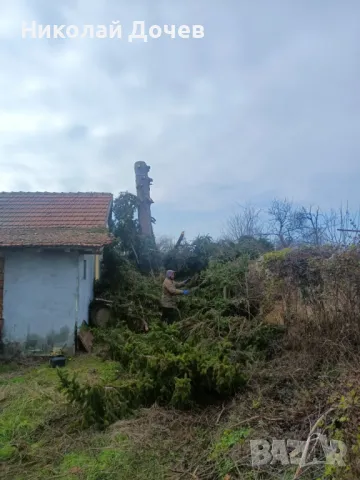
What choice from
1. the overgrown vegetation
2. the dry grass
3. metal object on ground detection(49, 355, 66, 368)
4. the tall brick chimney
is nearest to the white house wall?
metal object on ground detection(49, 355, 66, 368)

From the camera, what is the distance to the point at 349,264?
612 centimetres

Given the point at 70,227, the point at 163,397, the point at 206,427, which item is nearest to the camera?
the point at 206,427

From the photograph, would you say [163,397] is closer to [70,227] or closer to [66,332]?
[66,332]

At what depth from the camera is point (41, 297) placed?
31.6 feet

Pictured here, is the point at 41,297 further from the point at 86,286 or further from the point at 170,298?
the point at 170,298

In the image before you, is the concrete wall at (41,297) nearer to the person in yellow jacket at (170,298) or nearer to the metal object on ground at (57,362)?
the metal object on ground at (57,362)

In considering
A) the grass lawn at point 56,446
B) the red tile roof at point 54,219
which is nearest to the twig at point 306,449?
the grass lawn at point 56,446

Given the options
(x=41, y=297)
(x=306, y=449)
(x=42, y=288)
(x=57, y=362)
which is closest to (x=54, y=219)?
(x=42, y=288)

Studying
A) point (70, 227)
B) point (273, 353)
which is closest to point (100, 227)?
point (70, 227)

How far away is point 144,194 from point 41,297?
31.2 feet

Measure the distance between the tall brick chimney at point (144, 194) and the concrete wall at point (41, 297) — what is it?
783 cm

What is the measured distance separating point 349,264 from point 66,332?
657cm

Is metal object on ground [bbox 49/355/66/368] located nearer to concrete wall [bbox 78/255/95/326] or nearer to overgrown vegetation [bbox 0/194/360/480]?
overgrown vegetation [bbox 0/194/360/480]

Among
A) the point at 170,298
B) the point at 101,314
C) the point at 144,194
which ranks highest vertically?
the point at 144,194
